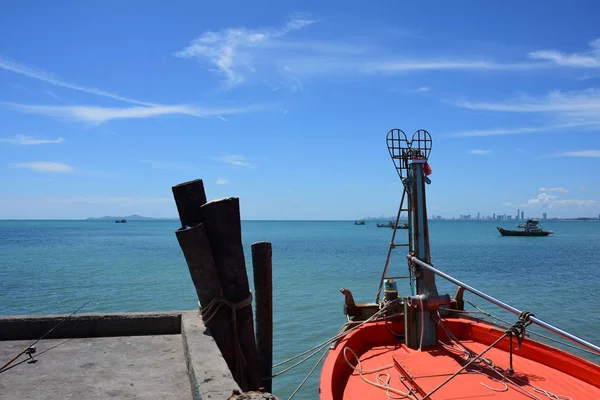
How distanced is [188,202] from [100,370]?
1.99 m

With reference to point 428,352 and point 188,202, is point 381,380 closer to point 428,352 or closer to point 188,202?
point 428,352

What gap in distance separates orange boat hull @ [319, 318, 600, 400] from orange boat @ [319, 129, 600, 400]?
1cm

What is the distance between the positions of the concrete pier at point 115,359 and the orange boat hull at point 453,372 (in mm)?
2236

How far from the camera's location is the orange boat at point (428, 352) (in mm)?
6379

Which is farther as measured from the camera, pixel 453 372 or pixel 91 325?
pixel 453 372

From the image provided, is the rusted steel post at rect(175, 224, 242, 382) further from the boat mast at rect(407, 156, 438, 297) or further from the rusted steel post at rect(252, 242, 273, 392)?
the boat mast at rect(407, 156, 438, 297)

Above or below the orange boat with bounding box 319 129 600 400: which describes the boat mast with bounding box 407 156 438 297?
above

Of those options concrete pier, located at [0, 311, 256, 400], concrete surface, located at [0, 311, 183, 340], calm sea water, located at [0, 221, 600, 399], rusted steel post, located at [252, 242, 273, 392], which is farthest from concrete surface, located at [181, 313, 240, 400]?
calm sea water, located at [0, 221, 600, 399]

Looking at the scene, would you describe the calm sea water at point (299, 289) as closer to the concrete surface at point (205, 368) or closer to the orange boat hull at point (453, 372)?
the orange boat hull at point (453, 372)

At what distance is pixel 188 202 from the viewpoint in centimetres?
565

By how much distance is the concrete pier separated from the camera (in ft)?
13.6

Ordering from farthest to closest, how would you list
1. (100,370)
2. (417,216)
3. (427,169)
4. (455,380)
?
(427,169), (417,216), (455,380), (100,370)

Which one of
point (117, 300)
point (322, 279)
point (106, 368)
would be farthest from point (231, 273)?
point (322, 279)

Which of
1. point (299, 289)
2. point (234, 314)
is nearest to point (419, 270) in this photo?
point (234, 314)
